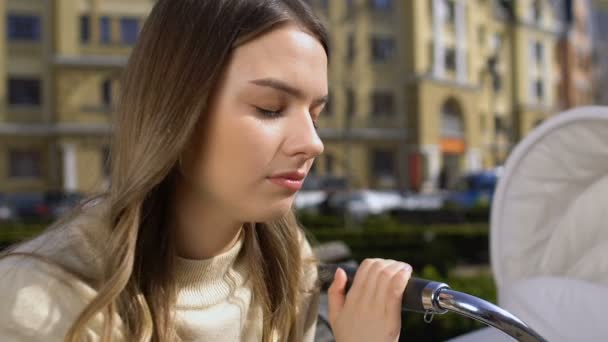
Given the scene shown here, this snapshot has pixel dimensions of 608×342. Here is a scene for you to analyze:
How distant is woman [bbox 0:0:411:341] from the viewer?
1089 millimetres

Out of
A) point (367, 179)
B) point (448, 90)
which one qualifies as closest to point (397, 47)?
point (448, 90)

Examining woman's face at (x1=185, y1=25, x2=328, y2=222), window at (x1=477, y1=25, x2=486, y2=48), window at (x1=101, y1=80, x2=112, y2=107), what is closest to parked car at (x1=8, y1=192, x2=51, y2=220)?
window at (x1=101, y1=80, x2=112, y2=107)

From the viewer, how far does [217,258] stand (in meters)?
1.35

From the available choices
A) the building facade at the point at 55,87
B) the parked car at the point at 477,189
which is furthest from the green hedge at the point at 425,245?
the building facade at the point at 55,87

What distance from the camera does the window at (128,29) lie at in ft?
81.6

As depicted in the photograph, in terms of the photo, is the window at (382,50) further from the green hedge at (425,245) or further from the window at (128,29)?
the green hedge at (425,245)

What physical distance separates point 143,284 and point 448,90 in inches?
1165

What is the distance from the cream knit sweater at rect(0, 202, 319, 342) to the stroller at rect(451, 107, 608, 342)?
109 centimetres

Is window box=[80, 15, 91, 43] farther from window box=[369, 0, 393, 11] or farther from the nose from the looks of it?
the nose

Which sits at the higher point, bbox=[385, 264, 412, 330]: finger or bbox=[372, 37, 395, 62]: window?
bbox=[372, 37, 395, 62]: window

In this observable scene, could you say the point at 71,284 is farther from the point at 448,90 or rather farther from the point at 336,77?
the point at 448,90

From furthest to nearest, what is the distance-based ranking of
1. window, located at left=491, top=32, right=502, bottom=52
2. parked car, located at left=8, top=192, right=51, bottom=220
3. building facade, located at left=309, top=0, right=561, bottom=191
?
window, located at left=491, top=32, right=502, bottom=52, building facade, located at left=309, top=0, right=561, bottom=191, parked car, located at left=8, top=192, right=51, bottom=220

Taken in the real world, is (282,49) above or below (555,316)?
above

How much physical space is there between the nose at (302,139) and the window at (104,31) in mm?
25362
